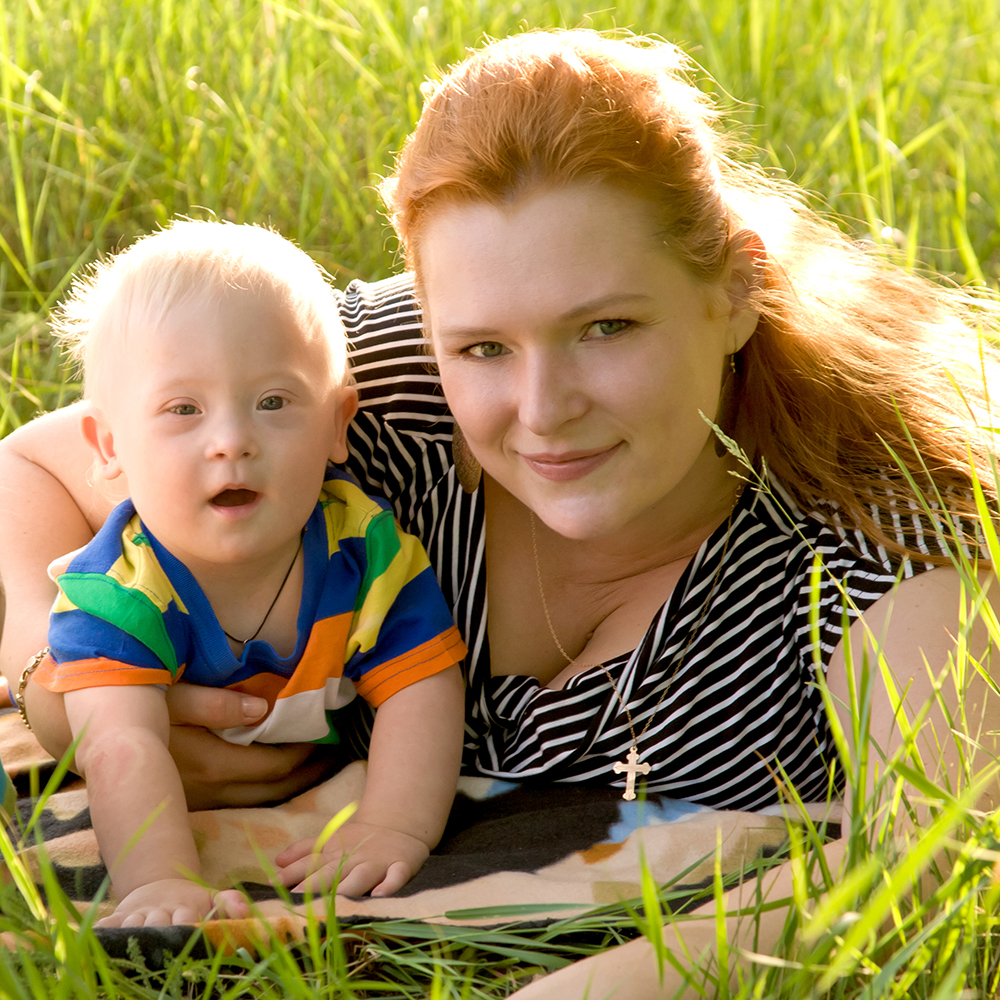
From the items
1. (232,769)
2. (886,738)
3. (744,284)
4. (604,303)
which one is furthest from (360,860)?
(744,284)

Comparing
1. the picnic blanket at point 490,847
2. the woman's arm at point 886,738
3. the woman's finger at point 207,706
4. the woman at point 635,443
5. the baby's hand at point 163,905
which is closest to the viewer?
the woman's arm at point 886,738

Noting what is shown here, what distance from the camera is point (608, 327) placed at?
5.69 ft

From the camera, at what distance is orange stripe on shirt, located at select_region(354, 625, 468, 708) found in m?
1.93

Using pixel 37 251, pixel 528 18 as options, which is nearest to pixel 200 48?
pixel 37 251

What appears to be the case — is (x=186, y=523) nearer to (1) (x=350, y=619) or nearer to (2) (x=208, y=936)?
(1) (x=350, y=619)

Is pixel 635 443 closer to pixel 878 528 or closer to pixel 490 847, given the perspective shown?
pixel 878 528

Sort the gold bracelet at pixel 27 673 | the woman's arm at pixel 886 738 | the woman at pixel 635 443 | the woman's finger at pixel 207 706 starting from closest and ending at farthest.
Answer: the woman's arm at pixel 886 738 < the woman at pixel 635 443 < the woman's finger at pixel 207 706 < the gold bracelet at pixel 27 673

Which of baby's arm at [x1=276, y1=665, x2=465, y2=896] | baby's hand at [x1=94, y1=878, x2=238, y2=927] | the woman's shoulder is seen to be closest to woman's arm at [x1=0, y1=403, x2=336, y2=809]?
baby's arm at [x1=276, y1=665, x2=465, y2=896]

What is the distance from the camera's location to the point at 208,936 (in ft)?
4.57

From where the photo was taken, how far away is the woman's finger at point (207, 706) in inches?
72.3

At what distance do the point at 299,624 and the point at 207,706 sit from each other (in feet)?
0.63

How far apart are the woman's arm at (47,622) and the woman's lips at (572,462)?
60 cm

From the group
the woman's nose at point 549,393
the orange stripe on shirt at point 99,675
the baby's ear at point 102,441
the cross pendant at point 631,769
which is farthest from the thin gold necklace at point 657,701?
the baby's ear at point 102,441

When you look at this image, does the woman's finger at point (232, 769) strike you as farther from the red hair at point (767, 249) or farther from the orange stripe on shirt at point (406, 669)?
the red hair at point (767, 249)
